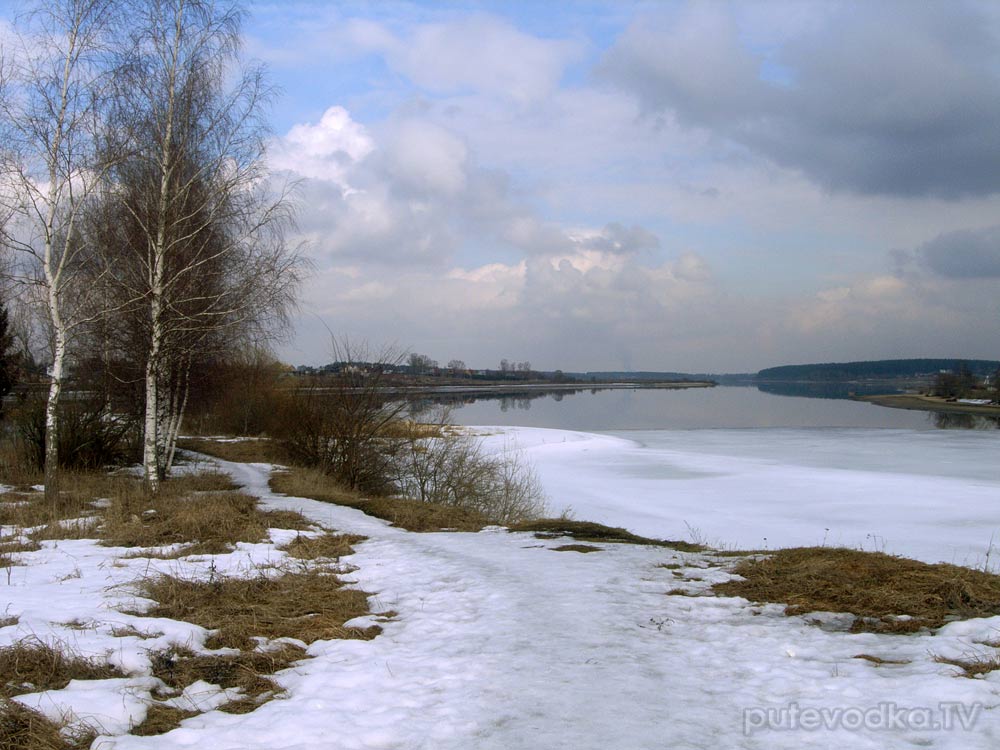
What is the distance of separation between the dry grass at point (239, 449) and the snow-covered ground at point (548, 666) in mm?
15550

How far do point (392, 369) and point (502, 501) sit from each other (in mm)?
5069

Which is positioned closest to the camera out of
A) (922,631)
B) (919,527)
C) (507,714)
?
(507,714)

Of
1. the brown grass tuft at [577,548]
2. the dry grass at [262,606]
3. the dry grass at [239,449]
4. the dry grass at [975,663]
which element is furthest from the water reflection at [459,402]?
the dry grass at [975,663]

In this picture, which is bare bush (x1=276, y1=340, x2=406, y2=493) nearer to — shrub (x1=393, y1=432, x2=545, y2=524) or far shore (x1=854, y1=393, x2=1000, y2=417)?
shrub (x1=393, y1=432, x2=545, y2=524)

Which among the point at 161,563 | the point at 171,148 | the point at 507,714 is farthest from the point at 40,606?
the point at 171,148

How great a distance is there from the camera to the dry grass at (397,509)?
11.2m

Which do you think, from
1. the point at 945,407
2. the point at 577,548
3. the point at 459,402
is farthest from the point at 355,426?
the point at 945,407

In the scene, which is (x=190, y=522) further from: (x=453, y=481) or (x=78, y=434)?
(x=453, y=481)

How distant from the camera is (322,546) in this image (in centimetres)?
847

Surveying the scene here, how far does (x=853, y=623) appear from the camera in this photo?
5.12 meters

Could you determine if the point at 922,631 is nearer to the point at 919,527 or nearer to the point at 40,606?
the point at 40,606

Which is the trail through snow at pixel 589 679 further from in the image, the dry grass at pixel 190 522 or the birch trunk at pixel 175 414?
the birch trunk at pixel 175 414

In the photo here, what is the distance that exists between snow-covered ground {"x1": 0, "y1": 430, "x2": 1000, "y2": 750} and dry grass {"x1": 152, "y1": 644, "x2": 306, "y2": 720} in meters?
0.14

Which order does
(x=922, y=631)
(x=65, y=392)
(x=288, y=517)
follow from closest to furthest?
(x=922, y=631)
(x=288, y=517)
(x=65, y=392)
